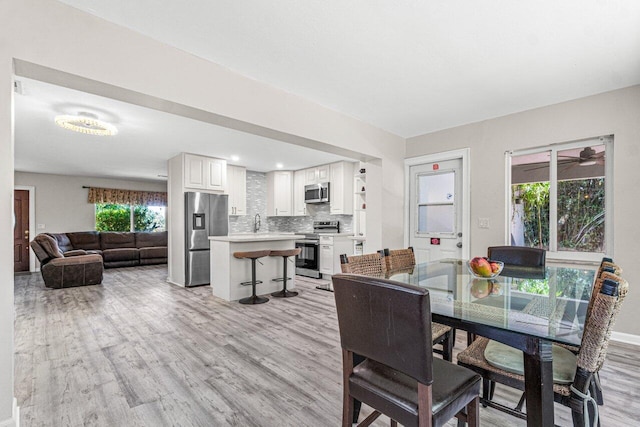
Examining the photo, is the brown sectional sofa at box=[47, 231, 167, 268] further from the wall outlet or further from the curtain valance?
the wall outlet

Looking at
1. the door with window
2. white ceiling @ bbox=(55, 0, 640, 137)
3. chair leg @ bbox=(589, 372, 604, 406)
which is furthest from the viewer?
the door with window

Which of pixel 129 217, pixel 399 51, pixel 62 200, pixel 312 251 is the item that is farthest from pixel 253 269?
pixel 62 200

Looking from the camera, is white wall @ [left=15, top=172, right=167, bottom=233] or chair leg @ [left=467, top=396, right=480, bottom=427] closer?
chair leg @ [left=467, top=396, right=480, bottom=427]

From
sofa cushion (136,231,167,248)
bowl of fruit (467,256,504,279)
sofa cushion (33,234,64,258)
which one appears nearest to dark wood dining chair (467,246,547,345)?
bowl of fruit (467,256,504,279)

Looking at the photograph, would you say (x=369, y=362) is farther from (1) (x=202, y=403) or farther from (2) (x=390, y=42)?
(2) (x=390, y=42)

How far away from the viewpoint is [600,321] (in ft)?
3.54

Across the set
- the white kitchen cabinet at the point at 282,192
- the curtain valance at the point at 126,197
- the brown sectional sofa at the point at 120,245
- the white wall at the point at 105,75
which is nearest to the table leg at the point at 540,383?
the white wall at the point at 105,75

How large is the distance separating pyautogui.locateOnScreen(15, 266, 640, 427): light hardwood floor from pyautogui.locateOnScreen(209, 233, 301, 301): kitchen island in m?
0.38

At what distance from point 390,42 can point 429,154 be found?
2.29 metres

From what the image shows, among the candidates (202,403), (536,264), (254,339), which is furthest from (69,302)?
(536,264)

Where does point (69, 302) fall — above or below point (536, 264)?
below

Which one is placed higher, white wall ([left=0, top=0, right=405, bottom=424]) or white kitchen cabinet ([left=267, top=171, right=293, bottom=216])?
white wall ([left=0, top=0, right=405, bottom=424])

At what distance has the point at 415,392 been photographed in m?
1.13

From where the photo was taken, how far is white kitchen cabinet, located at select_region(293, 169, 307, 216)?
698cm
